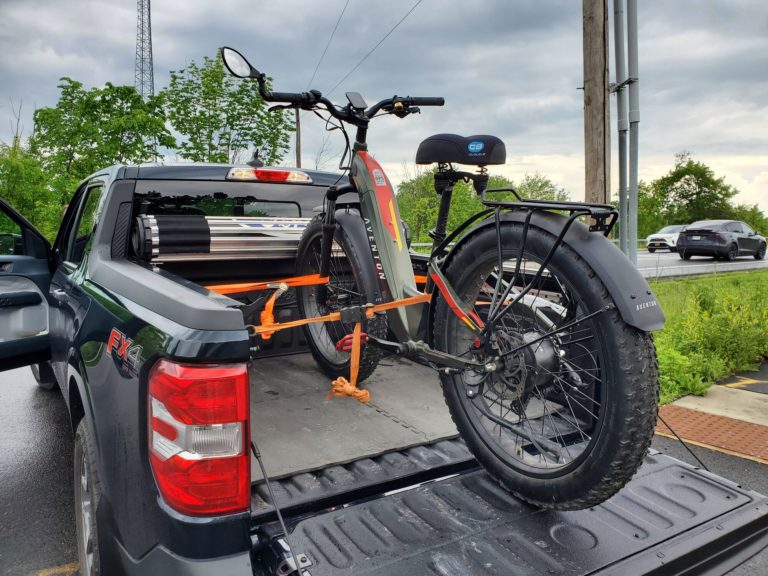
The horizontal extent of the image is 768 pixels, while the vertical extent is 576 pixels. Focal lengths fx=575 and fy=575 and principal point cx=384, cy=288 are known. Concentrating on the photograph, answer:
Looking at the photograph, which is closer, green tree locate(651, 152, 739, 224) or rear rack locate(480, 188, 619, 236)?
rear rack locate(480, 188, 619, 236)

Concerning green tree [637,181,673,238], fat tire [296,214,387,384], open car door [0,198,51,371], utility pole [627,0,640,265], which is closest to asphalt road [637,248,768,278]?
utility pole [627,0,640,265]

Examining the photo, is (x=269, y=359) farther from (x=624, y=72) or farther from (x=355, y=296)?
(x=624, y=72)

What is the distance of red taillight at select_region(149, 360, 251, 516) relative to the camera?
1459mm

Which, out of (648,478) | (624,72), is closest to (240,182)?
(648,478)

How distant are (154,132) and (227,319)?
11.6 meters

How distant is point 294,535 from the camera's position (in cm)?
171

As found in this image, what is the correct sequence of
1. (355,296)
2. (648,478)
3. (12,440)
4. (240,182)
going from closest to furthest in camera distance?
(648,478)
(240,182)
(355,296)
(12,440)

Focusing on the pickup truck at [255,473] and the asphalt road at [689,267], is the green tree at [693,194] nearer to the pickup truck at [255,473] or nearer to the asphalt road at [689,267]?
the asphalt road at [689,267]

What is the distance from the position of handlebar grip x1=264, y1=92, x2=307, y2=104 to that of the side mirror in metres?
0.19

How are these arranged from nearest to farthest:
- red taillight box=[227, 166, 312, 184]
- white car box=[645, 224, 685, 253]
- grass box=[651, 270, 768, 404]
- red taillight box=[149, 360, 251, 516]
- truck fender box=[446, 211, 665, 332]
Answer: red taillight box=[149, 360, 251, 516]
truck fender box=[446, 211, 665, 332]
red taillight box=[227, 166, 312, 184]
grass box=[651, 270, 768, 404]
white car box=[645, 224, 685, 253]

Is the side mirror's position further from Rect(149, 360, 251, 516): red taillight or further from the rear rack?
Rect(149, 360, 251, 516): red taillight

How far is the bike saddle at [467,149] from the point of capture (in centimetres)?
269

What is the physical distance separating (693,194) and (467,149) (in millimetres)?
65632

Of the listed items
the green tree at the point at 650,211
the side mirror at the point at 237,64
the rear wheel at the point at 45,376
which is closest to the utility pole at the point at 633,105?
the side mirror at the point at 237,64
